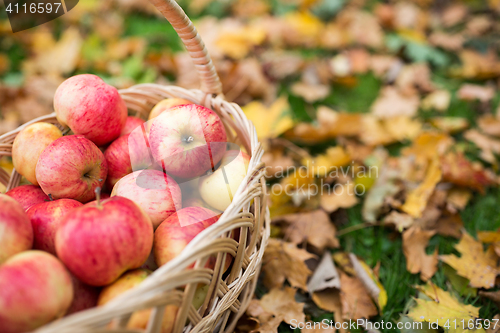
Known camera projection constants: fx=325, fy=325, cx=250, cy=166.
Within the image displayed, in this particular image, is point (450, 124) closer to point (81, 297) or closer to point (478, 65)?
point (478, 65)

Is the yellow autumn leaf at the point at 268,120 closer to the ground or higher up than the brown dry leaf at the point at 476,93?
higher up

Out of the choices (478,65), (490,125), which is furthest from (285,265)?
(478,65)

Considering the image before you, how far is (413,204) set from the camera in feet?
4.30

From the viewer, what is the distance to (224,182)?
96cm

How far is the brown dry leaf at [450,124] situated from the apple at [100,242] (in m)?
1.63

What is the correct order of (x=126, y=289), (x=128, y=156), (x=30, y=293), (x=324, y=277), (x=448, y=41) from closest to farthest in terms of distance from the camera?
(x=30, y=293), (x=126, y=289), (x=128, y=156), (x=324, y=277), (x=448, y=41)

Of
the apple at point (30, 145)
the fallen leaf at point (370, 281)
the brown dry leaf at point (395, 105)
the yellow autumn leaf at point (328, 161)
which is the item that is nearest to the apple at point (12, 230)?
the apple at point (30, 145)

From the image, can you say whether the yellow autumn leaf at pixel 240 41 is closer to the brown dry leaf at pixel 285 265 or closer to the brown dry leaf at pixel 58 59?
the brown dry leaf at pixel 58 59

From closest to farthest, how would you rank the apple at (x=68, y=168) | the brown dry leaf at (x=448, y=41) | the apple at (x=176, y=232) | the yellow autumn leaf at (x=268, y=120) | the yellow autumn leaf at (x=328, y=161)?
the apple at (x=176, y=232), the apple at (x=68, y=168), the yellow autumn leaf at (x=328, y=161), the yellow autumn leaf at (x=268, y=120), the brown dry leaf at (x=448, y=41)

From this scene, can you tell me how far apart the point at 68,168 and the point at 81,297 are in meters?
Result: 0.36

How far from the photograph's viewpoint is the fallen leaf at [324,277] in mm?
1104

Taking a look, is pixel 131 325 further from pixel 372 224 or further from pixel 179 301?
pixel 372 224

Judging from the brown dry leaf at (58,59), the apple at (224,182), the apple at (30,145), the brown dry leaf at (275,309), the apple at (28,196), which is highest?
the apple at (30,145)

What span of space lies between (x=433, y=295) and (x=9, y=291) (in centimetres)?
113
